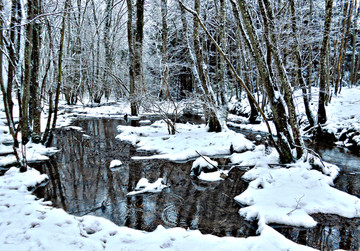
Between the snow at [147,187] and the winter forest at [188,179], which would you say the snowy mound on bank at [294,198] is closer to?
the winter forest at [188,179]

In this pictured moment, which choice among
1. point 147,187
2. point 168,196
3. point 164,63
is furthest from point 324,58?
point 147,187

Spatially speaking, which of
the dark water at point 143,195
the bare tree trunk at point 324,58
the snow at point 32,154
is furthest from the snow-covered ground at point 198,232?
the bare tree trunk at point 324,58

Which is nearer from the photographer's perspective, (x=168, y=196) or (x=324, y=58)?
(x=168, y=196)

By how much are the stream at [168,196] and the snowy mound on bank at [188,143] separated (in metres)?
0.72

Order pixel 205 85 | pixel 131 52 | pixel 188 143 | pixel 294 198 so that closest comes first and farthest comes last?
pixel 294 198 < pixel 188 143 < pixel 205 85 < pixel 131 52

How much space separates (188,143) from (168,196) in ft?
13.2

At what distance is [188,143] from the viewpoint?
360 inches

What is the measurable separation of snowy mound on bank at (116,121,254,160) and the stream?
717 mm

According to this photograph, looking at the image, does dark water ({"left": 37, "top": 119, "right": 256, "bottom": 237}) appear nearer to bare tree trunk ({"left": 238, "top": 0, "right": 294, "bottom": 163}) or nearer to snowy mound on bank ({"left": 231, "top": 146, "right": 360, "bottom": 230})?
snowy mound on bank ({"left": 231, "top": 146, "right": 360, "bottom": 230})

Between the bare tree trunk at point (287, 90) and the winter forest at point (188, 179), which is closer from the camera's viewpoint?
the winter forest at point (188, 179)

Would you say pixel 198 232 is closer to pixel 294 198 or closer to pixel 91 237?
pixel 91 237

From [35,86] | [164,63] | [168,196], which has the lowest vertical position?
[168,196]

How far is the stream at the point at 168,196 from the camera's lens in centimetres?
387

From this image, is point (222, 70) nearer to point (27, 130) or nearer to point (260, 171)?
point (260, 171)
